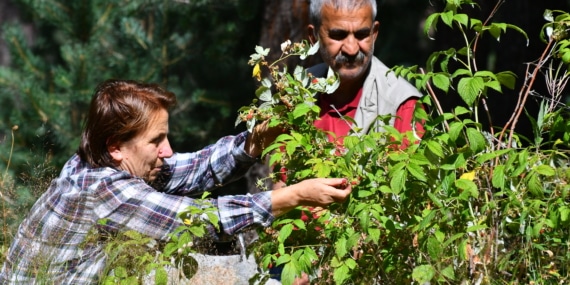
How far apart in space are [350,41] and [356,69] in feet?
0.37

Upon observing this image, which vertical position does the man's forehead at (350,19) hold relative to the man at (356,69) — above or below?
above

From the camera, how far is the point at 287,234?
9.93 feet

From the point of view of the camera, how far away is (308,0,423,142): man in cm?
399

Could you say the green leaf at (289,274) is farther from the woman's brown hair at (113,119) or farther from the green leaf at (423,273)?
the woman's brown hair at (113,119)

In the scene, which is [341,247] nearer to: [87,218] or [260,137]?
[260,137]

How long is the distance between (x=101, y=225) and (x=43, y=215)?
0.27 m

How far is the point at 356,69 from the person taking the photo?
4.06 metres

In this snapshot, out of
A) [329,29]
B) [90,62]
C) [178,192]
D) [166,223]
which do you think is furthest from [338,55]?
[90,62]

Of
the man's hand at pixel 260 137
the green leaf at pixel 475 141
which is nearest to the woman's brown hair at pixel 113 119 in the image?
the man's hand at pixel 260 137

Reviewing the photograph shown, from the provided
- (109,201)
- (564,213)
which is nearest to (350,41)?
(109,201)

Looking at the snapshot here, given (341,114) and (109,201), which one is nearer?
(109,201)

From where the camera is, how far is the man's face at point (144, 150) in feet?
11.8

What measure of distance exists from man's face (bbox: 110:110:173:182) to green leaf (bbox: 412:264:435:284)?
110cm

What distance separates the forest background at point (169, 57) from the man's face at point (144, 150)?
14.4 feet
